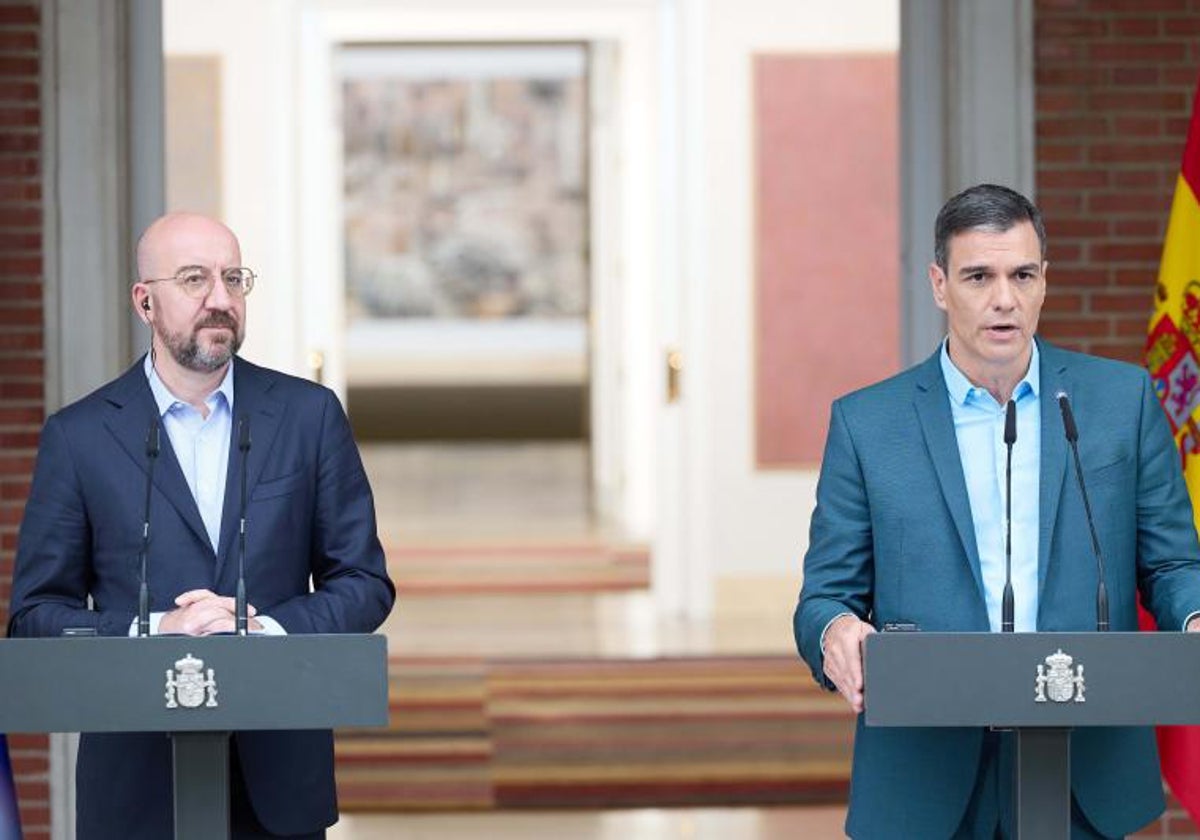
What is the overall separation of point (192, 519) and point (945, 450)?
1095 mm

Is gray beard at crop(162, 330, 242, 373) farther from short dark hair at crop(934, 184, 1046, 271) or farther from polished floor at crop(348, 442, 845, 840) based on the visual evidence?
polished floor at crop(348, 442, 845, 840)

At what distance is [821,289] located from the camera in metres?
9.03

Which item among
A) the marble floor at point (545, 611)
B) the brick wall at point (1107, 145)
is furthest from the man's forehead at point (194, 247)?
the marble floor at point (545, 611)

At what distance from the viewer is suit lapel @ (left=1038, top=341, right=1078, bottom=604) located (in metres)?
2.81

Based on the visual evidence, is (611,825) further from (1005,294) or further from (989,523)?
(1005,294)

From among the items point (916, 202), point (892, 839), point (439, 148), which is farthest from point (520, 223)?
point (892, 839)

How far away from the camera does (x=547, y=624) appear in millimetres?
8844

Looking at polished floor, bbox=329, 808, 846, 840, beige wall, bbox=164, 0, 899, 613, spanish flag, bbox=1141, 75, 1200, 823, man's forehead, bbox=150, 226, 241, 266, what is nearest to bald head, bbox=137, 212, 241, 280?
man's forehead, bbox=150, 226, 241, 266

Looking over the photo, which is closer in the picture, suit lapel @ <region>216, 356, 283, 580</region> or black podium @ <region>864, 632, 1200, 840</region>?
black podium @ <region>864, 632, 1200, 840</region>

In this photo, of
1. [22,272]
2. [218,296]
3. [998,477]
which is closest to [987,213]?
[998,477]

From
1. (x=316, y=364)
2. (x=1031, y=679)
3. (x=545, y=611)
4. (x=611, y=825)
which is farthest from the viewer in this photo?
(x=545, y=611)

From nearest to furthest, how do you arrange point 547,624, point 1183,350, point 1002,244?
1. point 1002,244
2. point 1183,350
3. point 547,624

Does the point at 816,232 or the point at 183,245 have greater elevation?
the point at 816,232

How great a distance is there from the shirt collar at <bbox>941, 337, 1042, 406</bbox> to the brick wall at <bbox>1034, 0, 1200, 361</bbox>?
2081 millimetres
